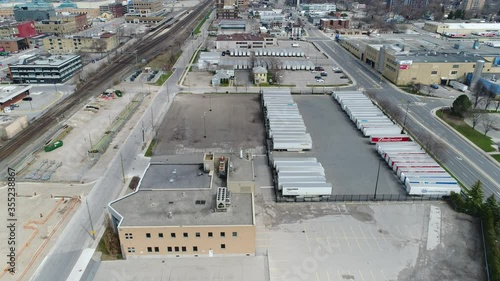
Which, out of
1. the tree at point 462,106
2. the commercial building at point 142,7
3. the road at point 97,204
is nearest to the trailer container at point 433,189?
the tree at point 462,106

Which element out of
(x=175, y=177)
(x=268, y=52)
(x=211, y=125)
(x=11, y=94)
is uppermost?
(x=268, y=52)

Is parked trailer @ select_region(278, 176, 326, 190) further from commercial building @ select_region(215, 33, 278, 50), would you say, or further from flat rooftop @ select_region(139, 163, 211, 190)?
commercial building @ select_region(215, 33, 278, 50)

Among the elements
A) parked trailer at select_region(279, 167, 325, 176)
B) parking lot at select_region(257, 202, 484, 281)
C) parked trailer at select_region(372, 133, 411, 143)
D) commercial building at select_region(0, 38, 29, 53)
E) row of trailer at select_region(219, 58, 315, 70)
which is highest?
commercial building at select_region(0, 38, 29, 53)

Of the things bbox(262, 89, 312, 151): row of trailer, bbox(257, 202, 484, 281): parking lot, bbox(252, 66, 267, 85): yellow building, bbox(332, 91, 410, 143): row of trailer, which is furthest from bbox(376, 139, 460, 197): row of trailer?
bbox(252, 66, 267, 85): yellow building

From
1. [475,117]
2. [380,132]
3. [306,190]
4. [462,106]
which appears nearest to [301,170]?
[306,190]

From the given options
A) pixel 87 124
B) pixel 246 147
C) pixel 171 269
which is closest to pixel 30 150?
pixel 87 124

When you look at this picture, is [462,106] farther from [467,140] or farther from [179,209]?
[179,209]

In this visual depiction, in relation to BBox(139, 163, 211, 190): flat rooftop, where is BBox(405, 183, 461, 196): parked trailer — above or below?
below
